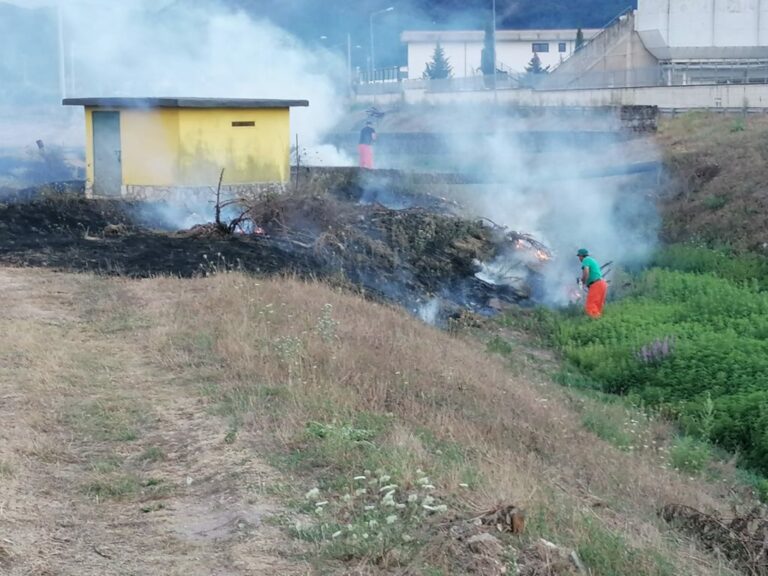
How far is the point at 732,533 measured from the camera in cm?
691

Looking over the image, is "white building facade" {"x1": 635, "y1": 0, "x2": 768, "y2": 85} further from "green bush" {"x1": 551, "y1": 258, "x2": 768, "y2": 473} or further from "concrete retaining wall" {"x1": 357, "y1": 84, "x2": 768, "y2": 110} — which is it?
"green bush" {"x1": 551, "y1": 258, "x2": 768, "y2": 473}

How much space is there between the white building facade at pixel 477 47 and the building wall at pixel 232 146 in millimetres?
29619

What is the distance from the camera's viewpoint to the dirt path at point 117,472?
5648 millimetres

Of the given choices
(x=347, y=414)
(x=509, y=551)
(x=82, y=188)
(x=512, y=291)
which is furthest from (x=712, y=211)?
(x=509, y=551)

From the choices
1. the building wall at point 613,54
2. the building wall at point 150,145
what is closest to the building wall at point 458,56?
the building wall at point 613,54

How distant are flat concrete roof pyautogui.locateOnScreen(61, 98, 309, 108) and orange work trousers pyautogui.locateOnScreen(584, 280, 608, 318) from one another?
9100 millimetres

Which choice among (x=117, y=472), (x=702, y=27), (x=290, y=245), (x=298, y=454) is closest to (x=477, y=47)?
(x=702, y=27)

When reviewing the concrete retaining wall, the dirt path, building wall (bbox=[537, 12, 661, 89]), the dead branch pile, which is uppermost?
building wall (bbox=[537, 12, 661, 89])

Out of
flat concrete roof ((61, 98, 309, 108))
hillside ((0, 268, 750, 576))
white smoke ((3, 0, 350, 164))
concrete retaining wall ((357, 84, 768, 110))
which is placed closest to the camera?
hillside ((0, 268, 750, 576))

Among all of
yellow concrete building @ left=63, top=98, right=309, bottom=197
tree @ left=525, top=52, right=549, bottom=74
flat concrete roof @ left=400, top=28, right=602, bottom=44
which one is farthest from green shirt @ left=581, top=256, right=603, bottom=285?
tree @ left=525, top=52, right=549, bottom=74

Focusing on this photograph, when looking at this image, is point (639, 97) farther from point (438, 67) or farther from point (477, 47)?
point (477, 47)

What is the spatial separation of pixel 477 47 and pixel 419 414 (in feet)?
177

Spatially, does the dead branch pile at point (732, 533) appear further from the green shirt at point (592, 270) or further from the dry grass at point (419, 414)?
the green shirt at point (592, 270)

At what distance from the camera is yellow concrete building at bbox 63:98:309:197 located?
851 inches
